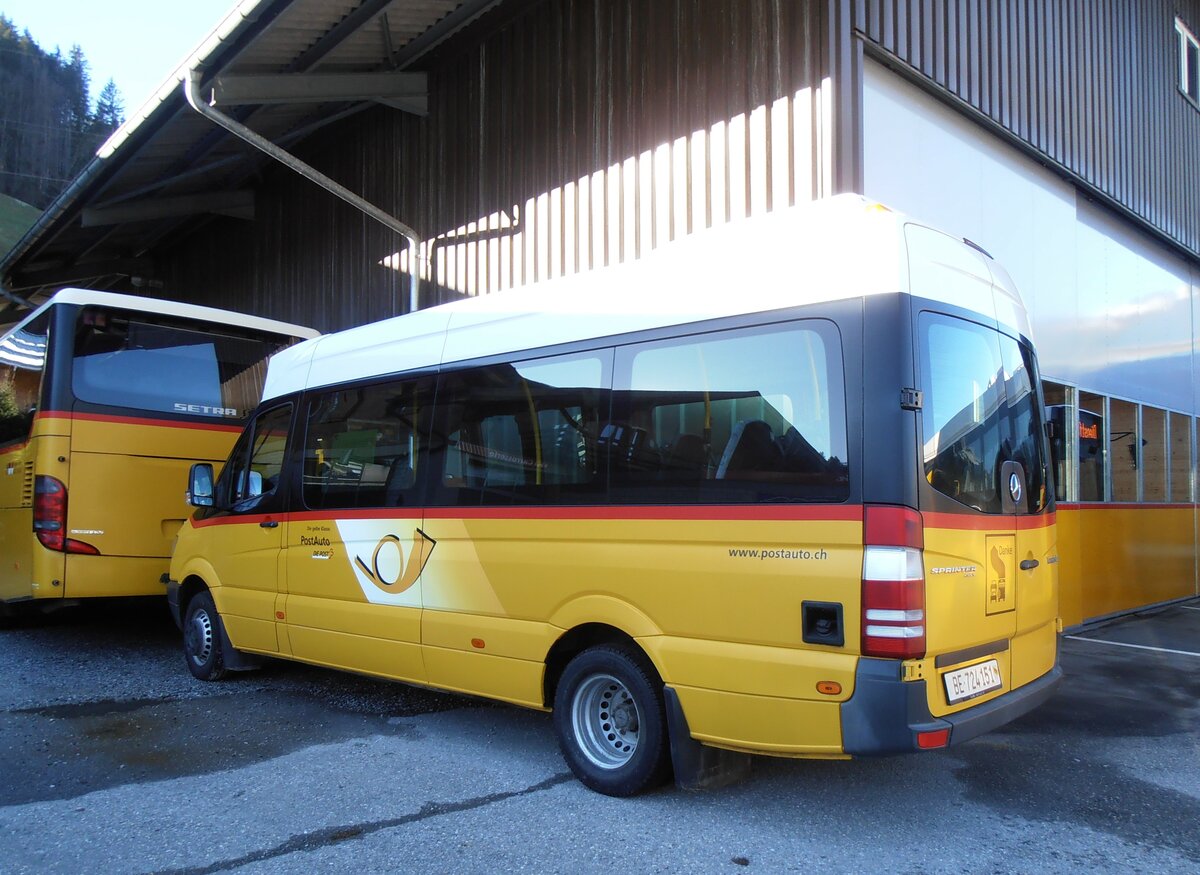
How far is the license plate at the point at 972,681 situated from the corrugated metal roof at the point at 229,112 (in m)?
7.83

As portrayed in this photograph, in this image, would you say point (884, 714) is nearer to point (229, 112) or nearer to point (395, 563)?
point (395, 563)

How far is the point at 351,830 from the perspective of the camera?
12.7ft

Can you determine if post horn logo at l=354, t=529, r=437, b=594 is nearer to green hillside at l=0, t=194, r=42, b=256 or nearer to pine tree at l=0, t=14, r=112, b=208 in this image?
green hillside at l=0, t=194, r=42, b=256

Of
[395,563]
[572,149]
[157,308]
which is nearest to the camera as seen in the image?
[395,563]

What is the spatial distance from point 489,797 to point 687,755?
1030 millimetres

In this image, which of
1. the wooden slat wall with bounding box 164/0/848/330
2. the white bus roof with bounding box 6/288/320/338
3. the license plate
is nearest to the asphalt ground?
the license plate

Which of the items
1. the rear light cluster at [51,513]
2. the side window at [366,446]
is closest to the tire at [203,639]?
the rear light cluster at [51,513]

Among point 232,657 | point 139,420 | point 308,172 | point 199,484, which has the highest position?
point 308,172

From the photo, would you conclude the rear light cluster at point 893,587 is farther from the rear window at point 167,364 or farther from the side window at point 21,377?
the side window at point 21,377

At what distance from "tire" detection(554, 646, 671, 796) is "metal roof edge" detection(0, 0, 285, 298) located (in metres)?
6.81

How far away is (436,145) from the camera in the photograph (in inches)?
424

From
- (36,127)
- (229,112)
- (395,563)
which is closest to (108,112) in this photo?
(36,127)

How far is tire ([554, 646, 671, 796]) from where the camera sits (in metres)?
4.07

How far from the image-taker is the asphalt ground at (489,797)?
11.8ft
